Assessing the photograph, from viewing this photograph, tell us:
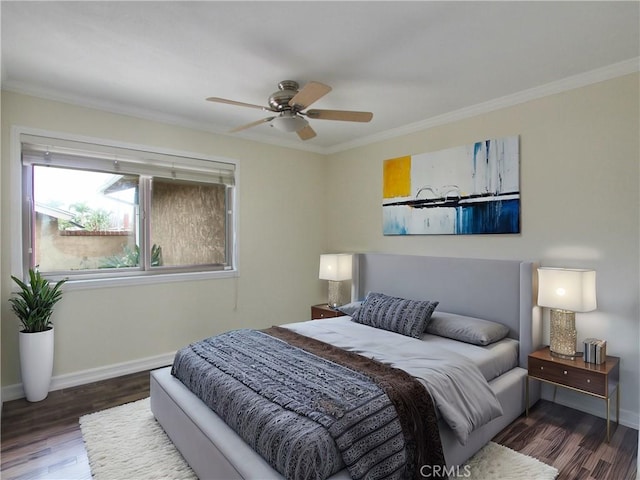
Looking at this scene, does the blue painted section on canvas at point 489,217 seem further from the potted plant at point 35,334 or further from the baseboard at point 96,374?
the potted plant at point 35,334

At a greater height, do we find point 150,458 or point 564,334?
point 564,334

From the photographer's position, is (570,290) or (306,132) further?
(306,132)

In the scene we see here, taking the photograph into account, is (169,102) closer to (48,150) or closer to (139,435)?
(48,150)

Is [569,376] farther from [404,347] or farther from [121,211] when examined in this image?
[121,211]

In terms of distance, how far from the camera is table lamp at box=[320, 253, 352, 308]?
433cm

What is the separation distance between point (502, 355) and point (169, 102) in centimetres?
360

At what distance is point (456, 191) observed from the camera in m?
3.57

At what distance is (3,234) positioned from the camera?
2.91m

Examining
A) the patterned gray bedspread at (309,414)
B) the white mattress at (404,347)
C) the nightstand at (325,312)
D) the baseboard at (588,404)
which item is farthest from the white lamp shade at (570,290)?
the nightstand at (325,312)

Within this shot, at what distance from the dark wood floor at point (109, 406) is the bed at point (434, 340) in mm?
188

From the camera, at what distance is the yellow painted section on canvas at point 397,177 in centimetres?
400

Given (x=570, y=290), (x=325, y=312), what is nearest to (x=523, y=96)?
(x=570, y=290)

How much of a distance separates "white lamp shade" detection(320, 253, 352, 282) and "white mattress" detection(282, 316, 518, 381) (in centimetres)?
107

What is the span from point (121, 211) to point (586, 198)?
Result: 164 inches
